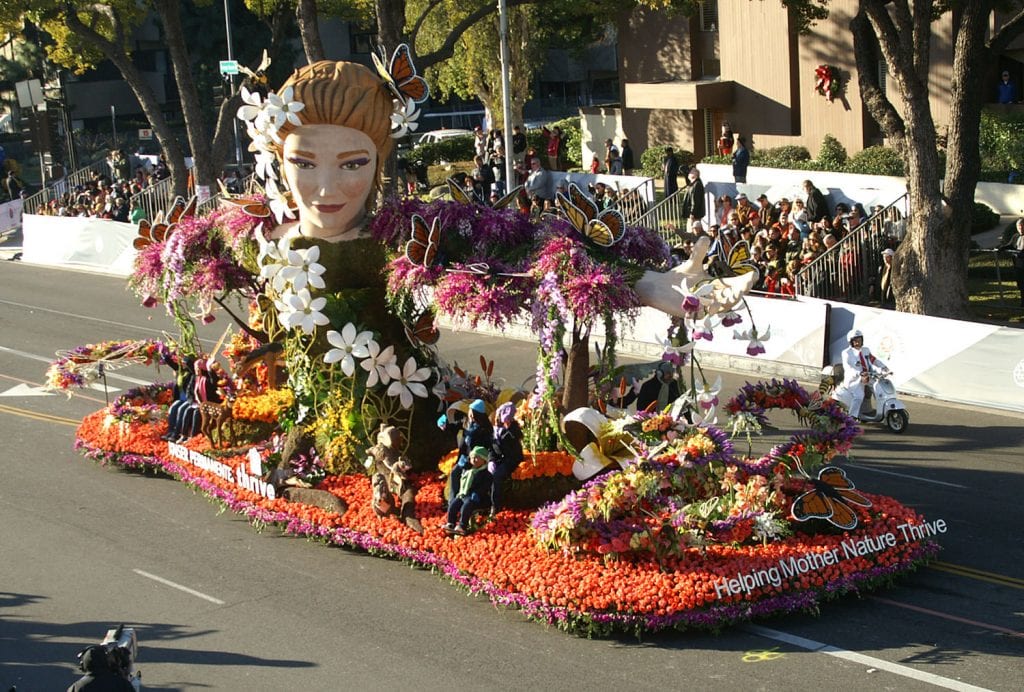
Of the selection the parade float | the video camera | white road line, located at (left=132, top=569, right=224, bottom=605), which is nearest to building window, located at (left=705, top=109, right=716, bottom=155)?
the parade float

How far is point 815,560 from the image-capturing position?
1281 centimetres

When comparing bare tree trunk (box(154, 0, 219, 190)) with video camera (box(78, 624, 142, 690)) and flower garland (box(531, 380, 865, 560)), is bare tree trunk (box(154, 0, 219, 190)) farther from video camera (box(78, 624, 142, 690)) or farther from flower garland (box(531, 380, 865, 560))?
video camera (box(78, 624, 142, 690))

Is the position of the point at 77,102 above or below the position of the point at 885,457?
above

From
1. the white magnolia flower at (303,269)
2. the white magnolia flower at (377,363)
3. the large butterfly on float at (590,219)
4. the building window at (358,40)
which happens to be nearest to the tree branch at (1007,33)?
the large butterfly on float at (590,219)

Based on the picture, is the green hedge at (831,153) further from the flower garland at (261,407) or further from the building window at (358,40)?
the building window at (358,40)

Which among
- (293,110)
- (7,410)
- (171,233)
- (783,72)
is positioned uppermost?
(783,72)

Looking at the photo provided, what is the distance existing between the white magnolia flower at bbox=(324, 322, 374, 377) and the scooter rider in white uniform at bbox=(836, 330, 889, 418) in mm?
7173

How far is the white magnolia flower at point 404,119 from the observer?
1526 cm

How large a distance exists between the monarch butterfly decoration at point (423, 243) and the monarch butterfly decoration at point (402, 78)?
5.37 feet

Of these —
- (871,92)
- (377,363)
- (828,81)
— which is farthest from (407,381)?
(828,81)

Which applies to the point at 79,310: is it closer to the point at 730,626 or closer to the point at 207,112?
the point at 730,626

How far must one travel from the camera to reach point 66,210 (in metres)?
39.1

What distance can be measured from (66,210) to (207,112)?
78.6ft

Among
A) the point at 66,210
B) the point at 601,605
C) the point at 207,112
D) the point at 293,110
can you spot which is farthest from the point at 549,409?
the point at 207,112
